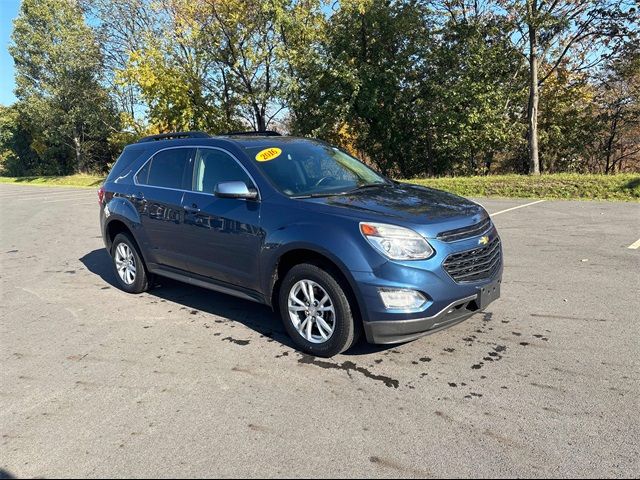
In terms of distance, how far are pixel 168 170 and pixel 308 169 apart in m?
1.66

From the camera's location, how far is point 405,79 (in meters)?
22.0

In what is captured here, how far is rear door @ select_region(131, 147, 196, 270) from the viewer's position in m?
5.06

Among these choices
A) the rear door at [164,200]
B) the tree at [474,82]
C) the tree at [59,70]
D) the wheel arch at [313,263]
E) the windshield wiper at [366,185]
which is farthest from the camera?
the tree at [59,70]

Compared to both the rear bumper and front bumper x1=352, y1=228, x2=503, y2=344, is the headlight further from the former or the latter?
the rear bumper

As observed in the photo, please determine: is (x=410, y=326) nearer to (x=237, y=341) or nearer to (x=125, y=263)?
(x=237, y=341)

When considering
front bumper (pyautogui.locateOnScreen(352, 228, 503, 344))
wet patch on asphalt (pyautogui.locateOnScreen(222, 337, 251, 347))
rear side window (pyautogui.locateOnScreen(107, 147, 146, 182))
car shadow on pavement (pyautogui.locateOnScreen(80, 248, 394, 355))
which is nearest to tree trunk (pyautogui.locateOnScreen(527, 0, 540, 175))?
rear side window (pyautogui.locateOnScreen(107, 147, 146, 182))

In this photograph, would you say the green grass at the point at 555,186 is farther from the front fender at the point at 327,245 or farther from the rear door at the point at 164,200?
the front fender at the point at 327,245

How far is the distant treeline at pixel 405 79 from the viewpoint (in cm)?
2008

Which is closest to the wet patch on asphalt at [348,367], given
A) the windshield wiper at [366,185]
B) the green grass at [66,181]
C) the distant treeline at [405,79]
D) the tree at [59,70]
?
the windshield wiper at [366,185]

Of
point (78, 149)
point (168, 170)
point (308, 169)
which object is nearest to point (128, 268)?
point (168, 170)

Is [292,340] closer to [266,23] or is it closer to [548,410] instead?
[548,410]

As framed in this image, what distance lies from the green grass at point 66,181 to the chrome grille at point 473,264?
27855 millimetres

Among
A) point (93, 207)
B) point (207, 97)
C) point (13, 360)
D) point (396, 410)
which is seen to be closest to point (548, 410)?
point (396, 410)

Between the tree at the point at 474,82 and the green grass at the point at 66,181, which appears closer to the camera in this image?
the tree at the point at 474,82
